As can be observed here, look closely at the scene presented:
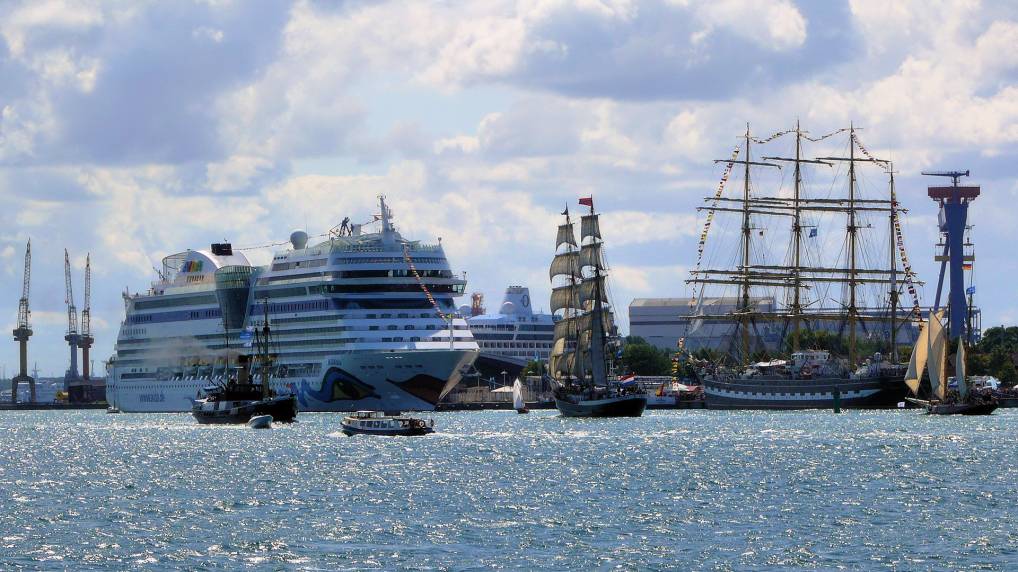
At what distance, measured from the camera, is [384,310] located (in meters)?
165

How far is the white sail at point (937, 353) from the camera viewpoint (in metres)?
150

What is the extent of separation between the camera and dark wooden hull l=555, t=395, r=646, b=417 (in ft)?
501

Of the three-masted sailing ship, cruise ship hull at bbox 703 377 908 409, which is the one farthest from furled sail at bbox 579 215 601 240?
cruise ship hull at bbox 703 377 908 409

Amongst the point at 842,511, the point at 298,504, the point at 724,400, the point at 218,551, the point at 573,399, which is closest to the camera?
the point at 218,551

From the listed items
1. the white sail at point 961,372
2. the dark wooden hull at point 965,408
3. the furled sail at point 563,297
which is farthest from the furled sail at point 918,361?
the furled sail at point 563,297

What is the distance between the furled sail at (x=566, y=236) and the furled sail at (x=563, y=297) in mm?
4114

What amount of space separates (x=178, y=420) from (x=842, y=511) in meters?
113

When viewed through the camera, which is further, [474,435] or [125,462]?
[474,435]

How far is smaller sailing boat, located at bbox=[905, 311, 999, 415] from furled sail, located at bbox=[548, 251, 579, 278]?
99.3 feet

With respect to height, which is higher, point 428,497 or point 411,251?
point 411,251

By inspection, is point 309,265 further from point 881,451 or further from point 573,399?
point 881,451

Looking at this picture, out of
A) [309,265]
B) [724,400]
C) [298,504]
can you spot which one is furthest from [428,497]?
[724,400]

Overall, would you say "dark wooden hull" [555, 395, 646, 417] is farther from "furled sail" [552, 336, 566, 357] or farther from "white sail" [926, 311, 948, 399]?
"white sail" [926, 311, 948, 399]

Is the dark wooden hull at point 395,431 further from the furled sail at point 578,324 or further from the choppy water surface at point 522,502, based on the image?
the furled sail at point 578,324
